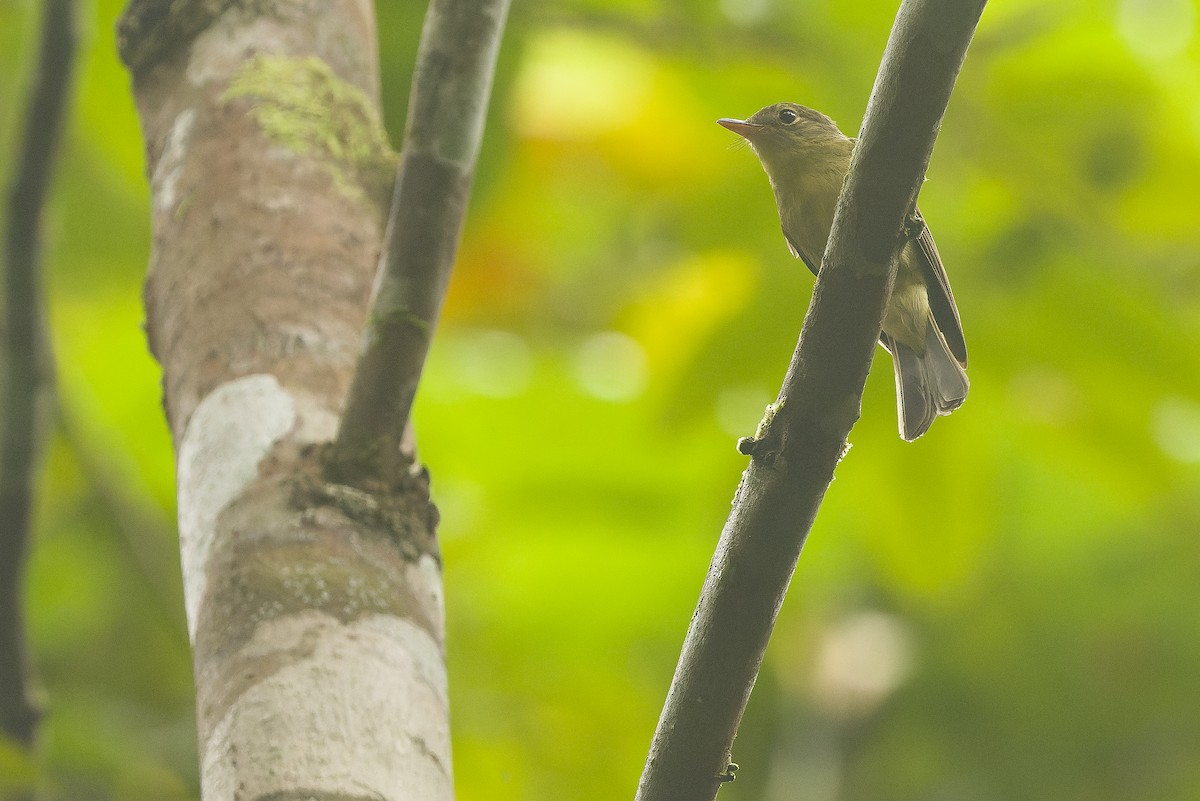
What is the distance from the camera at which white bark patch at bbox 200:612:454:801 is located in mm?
1676

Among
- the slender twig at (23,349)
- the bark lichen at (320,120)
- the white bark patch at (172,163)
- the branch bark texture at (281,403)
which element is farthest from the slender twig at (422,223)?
the slender twig at (23,349)

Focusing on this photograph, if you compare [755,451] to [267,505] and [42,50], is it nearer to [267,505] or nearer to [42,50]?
[267,505]

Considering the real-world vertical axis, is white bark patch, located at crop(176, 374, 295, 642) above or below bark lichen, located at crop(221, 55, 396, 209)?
below

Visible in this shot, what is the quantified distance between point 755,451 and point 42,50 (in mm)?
1932

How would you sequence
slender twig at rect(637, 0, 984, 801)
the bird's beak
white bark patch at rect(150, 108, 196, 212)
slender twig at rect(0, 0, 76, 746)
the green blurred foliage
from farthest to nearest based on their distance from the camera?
the bird's beak, the green blurred foliage, slender twig at rect(0, 0, 76, 746), white bark patch at rect(150, 108, 196, 212), slender twig at rect(637, 0, 984, 801)

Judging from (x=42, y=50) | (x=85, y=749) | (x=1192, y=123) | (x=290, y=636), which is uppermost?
(x=1192, y=123)

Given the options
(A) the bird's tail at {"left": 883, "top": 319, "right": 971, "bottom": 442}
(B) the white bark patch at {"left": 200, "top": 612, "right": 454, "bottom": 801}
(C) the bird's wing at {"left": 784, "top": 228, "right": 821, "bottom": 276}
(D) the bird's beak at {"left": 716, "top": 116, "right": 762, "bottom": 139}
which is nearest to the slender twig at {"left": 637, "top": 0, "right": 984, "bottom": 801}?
(B) the white bark patch at {"left": 200, "top": 612, "right": 454, "bottom": 801}

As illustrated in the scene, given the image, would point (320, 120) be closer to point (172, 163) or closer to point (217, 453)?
point (172, 163)

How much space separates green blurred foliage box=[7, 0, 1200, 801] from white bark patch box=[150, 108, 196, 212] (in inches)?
36.8

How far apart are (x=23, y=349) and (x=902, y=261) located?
179 cm

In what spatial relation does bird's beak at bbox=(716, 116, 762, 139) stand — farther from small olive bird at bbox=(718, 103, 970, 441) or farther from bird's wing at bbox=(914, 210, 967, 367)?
bird's wing at bbox=(914, 210, 967, 367)

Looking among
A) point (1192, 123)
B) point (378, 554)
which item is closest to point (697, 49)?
point (1192, 123)

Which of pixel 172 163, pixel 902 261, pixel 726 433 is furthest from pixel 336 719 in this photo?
pixel 726 433

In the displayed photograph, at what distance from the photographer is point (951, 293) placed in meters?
2.83
